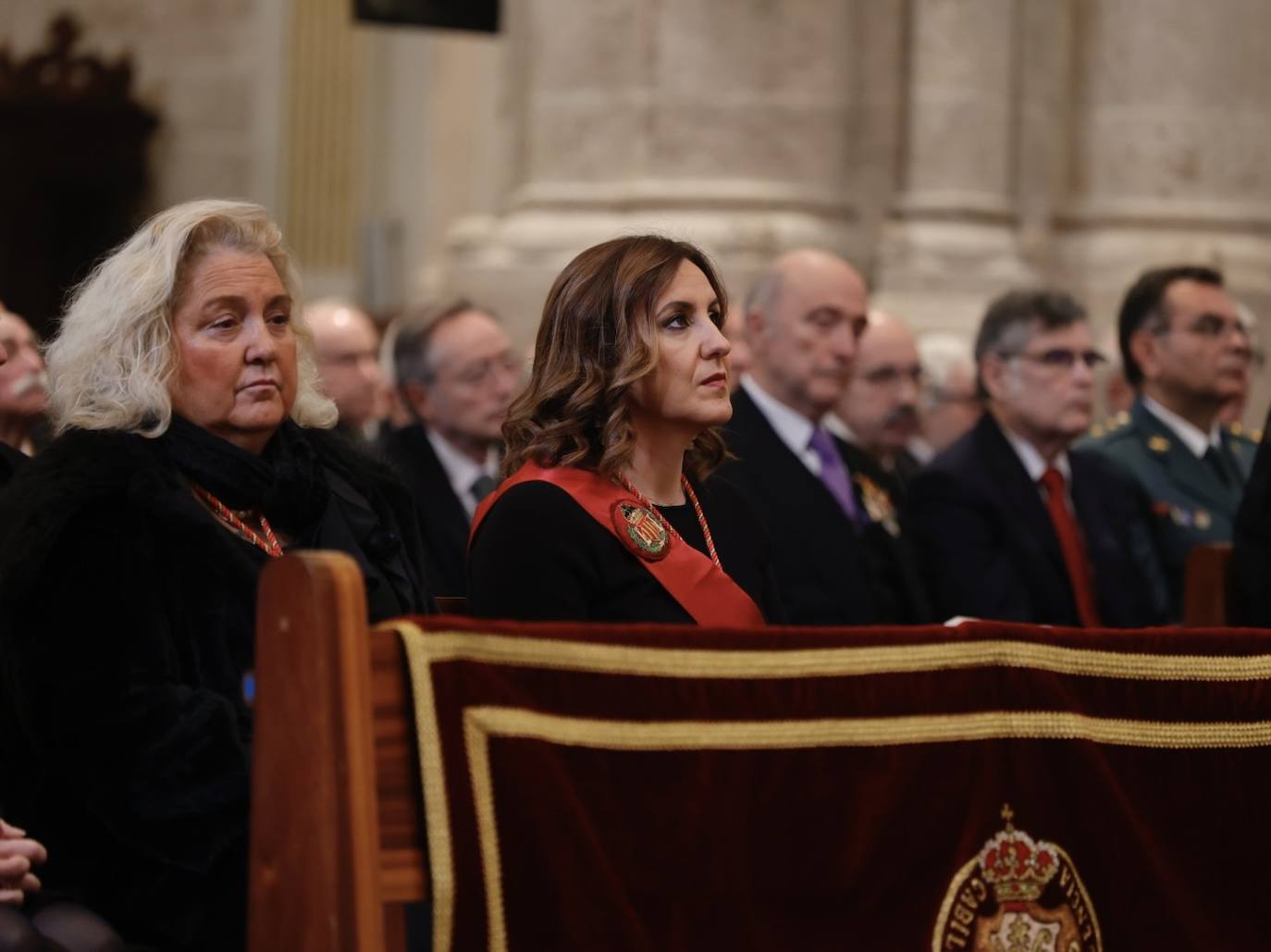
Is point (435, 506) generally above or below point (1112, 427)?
below

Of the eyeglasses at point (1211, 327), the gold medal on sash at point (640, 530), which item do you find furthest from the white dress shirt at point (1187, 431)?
the gold medal on sash at point (640, 530)

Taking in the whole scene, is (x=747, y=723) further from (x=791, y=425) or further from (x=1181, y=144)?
(x=1181, y=144)

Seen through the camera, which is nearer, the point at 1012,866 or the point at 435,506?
the point at 1012,866

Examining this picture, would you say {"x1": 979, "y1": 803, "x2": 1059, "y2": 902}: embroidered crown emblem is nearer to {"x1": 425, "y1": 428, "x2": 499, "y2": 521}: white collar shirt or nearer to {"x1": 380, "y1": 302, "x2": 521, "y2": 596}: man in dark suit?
{"x1": 380, "y1": 302, "x2": 521, "y2": 596}: man in dark suit

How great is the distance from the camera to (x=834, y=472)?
5.78 metres

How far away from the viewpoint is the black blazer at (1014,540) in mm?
5688

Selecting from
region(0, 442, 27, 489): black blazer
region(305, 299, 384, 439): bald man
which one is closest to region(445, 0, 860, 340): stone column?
region(305, 299, 384, 439): bald man

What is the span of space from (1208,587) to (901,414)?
2.82 meters

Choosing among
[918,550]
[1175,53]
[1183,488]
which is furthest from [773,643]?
[1175,53]

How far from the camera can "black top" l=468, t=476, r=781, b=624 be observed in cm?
346

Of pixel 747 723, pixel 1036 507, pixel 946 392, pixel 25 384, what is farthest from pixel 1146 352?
pixel 747 723

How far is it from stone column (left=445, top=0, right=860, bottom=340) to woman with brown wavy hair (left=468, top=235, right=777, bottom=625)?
471 cm

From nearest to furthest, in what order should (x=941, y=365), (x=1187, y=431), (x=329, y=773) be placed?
(x=329, y=773) < (x=1187, y=431) < (x=941, y=365)

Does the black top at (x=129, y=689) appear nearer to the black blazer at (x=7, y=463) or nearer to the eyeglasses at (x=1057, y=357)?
the black blazer at (x=7, y=463)
